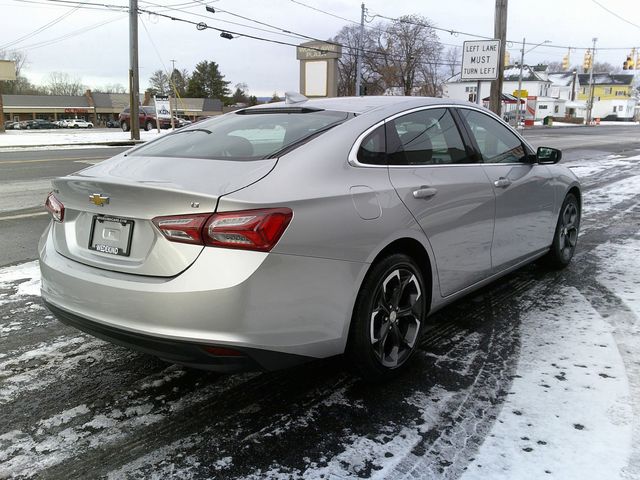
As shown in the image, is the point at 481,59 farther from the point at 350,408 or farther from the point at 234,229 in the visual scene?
the point at 234,229

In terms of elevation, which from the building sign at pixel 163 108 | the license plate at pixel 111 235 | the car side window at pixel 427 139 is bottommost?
the license plate at pixel 111 235

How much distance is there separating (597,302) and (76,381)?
387cm

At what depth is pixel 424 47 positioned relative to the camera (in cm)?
6975

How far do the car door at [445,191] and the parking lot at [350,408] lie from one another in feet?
1.78

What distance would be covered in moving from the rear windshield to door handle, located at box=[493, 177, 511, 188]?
4.50 feet

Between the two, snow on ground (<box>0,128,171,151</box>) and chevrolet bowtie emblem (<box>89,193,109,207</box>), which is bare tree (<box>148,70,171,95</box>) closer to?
snow on ground (<box>0,128,171,151</box>)

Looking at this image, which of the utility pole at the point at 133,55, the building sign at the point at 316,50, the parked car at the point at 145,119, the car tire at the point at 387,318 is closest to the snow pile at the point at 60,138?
the parked car at the point at 145,119

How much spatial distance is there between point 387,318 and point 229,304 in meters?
1.05

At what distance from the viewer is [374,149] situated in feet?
10.3

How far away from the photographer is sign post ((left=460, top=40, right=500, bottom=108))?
13.3 metres

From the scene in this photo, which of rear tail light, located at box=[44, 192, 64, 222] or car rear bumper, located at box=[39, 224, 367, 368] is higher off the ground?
rear tail light, located at box=[44, 192, 64, 222]

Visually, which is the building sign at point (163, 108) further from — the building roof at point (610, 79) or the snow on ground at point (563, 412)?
the building roof at point (610, 79)

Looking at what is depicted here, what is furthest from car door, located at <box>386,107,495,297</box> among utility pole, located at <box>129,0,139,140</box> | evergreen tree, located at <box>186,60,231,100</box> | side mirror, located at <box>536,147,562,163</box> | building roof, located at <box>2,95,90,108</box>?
evergreen tree, located at <box>186,60,231,100</box>

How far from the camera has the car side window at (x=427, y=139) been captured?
131 inches
